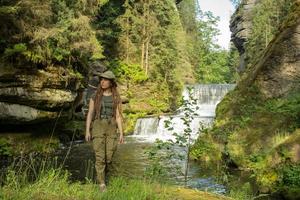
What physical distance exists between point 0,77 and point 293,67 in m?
10.1

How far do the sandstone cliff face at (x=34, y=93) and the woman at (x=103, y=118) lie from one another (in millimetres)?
9895

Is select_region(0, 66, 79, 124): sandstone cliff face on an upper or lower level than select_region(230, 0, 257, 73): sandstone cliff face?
lower

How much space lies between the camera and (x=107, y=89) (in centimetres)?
584

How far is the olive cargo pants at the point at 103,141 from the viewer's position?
19.0 feet

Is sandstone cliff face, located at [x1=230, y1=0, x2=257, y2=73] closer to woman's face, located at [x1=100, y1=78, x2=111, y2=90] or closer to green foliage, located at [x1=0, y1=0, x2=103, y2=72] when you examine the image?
green foliage, located at [x1=0, y1=0, x2=103, y2=72]

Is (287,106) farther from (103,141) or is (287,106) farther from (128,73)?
(128,73)

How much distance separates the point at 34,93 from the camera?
629 inches

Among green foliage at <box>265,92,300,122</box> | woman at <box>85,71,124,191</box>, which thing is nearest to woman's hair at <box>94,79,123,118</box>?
woman at <box>85,71,124,191</box>

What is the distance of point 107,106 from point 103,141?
1.59ft

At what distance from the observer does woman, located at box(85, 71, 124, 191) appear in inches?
227

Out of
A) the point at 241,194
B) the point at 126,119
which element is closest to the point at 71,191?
the point at 241,194

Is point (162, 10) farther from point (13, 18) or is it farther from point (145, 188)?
point (145, 188)

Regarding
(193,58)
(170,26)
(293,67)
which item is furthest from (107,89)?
(193,58)

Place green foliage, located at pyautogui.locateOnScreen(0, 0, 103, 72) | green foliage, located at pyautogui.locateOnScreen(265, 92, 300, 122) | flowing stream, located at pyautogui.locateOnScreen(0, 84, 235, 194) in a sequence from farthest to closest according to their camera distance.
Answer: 1. green foliage, located at pyautogui.locateOnScreen(0, 0, 103, 72)
2. green foliage, located at pyautogui.locateOnScreen(265, 92, 300, 122)
3. flowing stream, located at pyautogui.locateOnScreen(0, 84, 235, 194)
